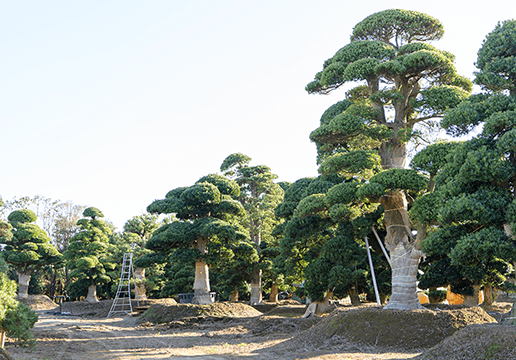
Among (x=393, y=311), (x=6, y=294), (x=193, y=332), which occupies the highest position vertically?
(x=6, y=294)

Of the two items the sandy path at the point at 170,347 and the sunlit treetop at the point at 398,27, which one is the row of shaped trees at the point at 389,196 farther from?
the sandy path at the point at 170,347

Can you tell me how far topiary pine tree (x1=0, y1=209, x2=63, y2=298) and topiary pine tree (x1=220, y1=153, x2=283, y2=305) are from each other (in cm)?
1281

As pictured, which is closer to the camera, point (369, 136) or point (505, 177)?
point (505, 177)

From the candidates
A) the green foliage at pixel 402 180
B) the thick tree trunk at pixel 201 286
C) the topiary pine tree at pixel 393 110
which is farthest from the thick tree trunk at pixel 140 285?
the green foliage at pixel 402 180

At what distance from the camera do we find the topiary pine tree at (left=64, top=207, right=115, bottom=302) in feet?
86.0

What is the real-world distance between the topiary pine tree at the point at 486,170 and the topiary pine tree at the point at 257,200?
13749 millimetres

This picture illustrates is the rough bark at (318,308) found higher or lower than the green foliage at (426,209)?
lower

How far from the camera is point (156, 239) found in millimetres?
17547

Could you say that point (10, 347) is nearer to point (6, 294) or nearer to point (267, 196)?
point (6, 294)

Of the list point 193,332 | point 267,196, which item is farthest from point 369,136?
point 267,196

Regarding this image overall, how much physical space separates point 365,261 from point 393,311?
4584 mm

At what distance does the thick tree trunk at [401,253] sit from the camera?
33.7ft

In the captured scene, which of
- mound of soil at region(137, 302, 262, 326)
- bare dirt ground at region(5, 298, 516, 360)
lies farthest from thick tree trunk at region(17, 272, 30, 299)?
bare dirt ground at region(5, 298, 516, 360)

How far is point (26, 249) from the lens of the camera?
26.5 m
